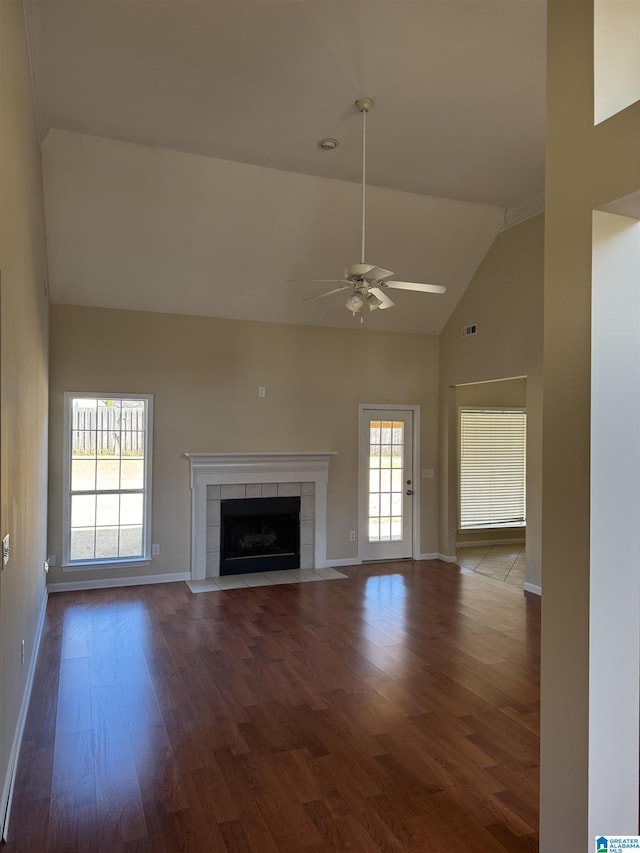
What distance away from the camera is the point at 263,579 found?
21.9 ft

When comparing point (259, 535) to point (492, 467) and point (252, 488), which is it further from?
point (492, 467)

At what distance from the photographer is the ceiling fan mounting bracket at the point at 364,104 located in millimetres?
3991

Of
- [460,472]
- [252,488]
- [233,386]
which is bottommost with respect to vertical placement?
[252,488]

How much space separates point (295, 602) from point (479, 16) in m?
4.95

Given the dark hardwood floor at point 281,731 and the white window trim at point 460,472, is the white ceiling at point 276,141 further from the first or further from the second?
the dark hardwood floor at point 281,731

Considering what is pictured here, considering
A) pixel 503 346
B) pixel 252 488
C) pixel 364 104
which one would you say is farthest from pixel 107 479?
pixel 503 346

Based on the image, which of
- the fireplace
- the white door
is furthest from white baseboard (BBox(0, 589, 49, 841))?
the white door

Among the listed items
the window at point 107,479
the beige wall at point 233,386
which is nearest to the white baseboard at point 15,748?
the window at point 107,479

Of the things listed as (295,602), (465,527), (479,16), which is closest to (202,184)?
(479,16)

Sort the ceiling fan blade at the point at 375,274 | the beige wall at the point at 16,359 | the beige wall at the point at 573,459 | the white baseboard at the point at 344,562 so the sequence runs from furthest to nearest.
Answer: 1. the white baseboard at the point at 344,562
2. the ceiling fan blade at the point at 375,274
3. the beige wall at the point at 16,359
4. the beige wall at the point at 573,459

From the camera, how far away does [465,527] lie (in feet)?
28.2

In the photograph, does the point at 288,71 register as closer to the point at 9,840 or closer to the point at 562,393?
the point at 562,393

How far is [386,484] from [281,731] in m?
4.70

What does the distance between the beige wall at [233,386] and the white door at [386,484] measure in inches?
6.6
